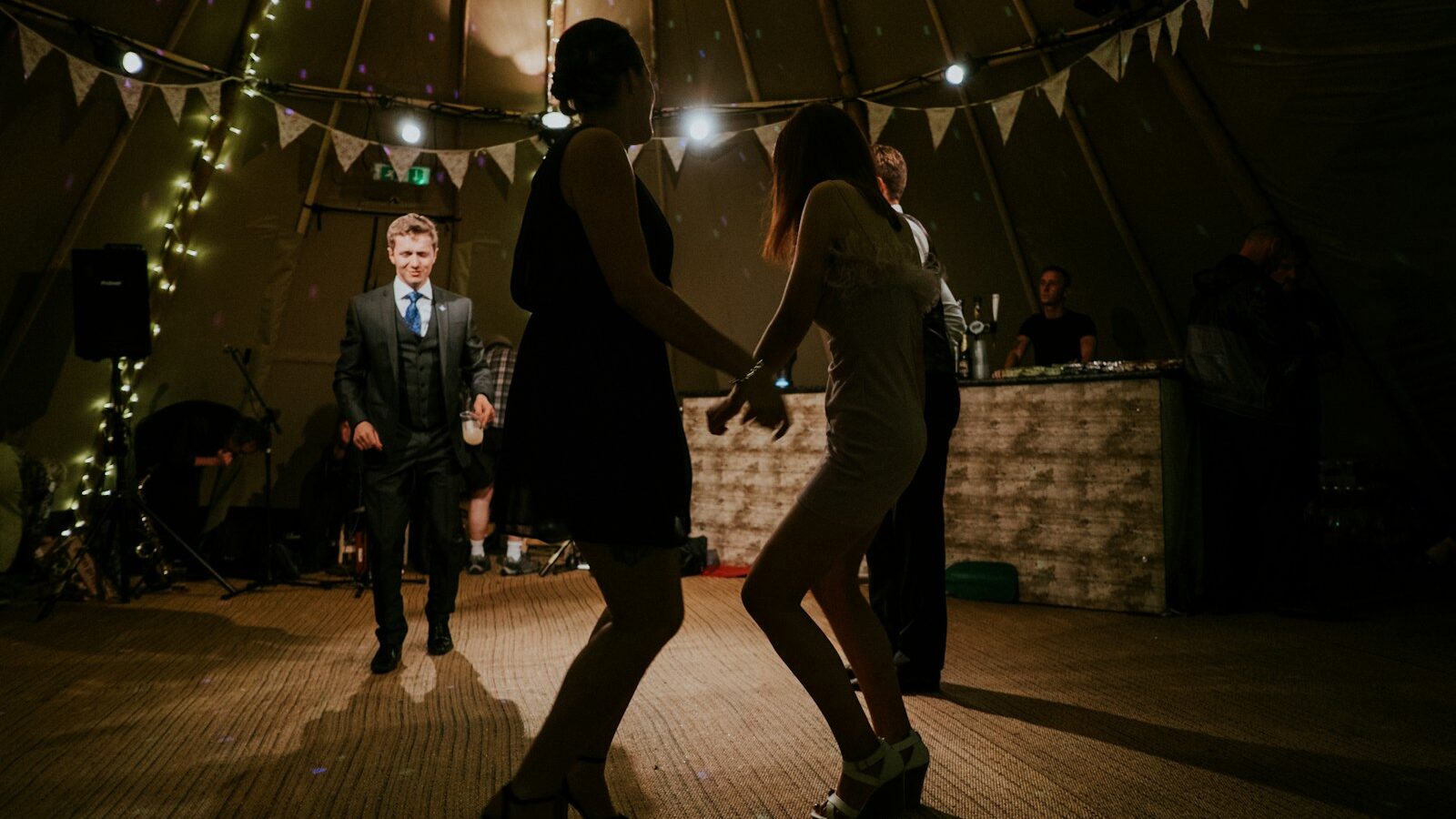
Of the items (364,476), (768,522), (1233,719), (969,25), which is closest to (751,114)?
(969,25)

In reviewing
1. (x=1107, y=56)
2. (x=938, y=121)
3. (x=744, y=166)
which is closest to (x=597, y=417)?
(x=1107, y=56)

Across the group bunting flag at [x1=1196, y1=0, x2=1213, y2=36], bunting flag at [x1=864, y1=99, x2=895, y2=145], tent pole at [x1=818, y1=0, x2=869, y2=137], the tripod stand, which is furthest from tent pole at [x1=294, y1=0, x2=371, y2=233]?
bunting flag at [x1=1196, y1=0, x2=1213, y2=36]

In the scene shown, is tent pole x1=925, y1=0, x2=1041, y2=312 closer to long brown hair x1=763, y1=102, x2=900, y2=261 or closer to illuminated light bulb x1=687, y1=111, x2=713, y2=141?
illuminated light bulb x1=687, y1=111, x2=713, y2=141

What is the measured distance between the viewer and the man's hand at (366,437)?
317 cm

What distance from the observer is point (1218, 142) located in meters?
5.33

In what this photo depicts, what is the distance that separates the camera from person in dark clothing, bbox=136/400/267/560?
579 cm

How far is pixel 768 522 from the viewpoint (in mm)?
5691

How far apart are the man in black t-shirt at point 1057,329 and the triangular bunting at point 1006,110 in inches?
44.0

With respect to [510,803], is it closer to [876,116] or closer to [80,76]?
[80,76]

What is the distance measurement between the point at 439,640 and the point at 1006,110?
4.77 meters

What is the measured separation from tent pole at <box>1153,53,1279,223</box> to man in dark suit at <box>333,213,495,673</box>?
4.36 meters

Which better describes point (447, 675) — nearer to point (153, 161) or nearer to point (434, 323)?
point (434, 323)

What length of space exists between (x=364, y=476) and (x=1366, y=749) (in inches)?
121

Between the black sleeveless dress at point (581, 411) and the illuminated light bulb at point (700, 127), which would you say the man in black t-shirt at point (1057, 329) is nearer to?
the illuminated light bulb at point (700, 127)
